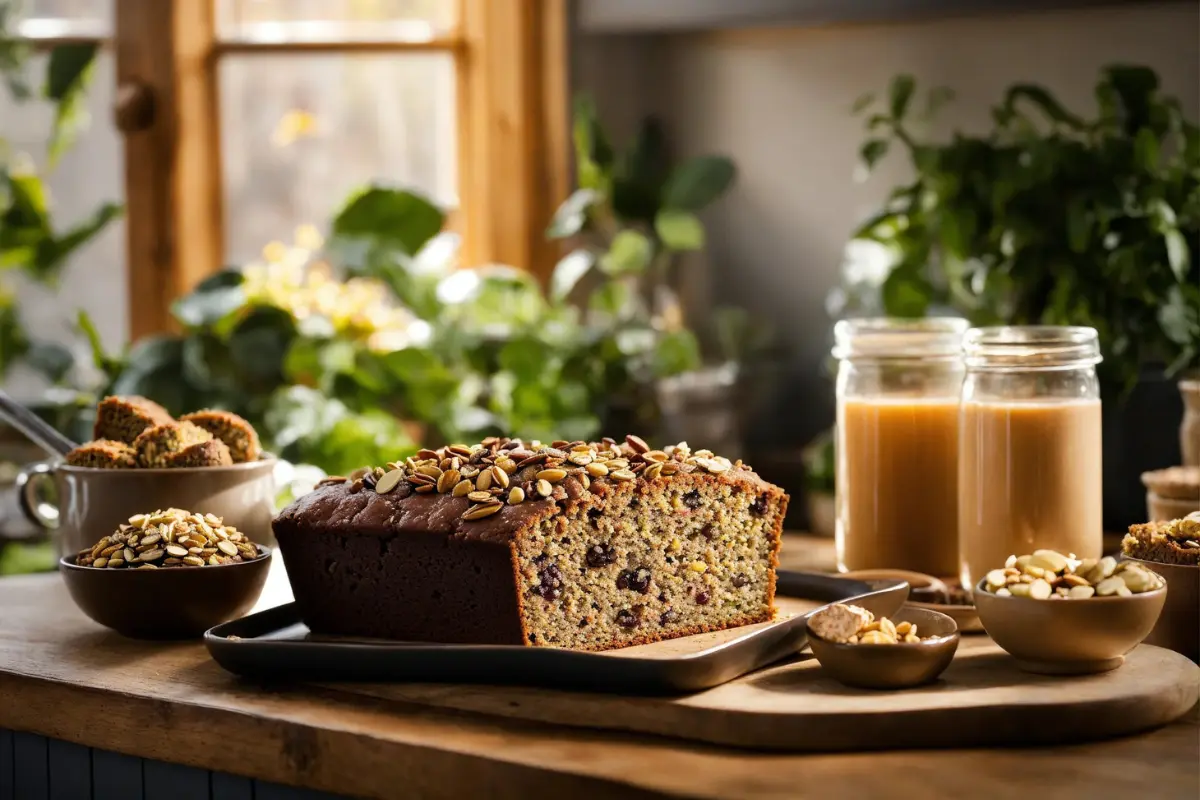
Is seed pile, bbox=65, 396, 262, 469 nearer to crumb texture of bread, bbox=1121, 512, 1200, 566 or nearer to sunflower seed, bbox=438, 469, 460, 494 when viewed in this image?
sunflower seed, bbox=438, 469, 460, 494

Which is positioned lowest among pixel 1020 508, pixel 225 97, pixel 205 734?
pixel 205 734

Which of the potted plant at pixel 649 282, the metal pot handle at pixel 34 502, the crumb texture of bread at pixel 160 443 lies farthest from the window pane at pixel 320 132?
the crumb texture of bread at pixel 160 443

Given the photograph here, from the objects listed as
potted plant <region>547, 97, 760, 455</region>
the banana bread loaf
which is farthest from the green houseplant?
the banana bread loaf

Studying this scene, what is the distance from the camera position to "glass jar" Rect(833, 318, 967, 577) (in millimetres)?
1696

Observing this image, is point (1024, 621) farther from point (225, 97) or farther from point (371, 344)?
point (225, 97)

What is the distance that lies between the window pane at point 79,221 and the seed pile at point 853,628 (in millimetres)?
2109

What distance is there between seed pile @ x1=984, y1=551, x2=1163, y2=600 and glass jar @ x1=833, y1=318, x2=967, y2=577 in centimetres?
41

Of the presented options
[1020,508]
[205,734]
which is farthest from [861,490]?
[205,734]

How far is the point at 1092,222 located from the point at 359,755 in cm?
125

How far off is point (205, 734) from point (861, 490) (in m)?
0.81

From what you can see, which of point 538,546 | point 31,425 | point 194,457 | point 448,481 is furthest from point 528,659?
point 31,425

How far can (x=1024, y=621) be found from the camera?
1225 mm

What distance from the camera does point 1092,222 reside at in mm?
1942

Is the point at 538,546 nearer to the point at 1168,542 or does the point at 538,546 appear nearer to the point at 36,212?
the point at 1168,542
